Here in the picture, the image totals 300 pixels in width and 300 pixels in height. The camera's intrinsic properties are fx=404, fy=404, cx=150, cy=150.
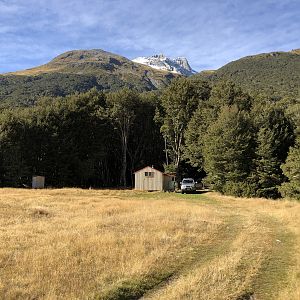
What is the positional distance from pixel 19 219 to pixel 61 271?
13777 mm

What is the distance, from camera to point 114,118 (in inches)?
3063

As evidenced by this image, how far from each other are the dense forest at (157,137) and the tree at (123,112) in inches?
7.6

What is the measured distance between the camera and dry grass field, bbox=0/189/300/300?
10.6 metres

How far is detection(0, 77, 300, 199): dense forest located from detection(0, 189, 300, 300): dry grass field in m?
31.1

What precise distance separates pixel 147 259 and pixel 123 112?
6490cm

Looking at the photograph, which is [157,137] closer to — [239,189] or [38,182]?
[38,182]

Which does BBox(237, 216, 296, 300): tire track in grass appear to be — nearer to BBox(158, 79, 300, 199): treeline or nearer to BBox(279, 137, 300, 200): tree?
BBox(279, 137, 300, 200): tree

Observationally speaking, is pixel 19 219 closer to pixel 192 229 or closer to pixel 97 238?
pixel 97 238

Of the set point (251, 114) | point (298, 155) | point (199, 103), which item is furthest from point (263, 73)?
point (298, 155)

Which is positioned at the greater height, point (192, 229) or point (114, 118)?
point (114, 118)

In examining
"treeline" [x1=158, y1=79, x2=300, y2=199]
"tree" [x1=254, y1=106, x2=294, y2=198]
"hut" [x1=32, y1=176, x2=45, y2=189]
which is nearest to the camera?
"treeline" [x1=158, y1=79, x2=300, y2=199]

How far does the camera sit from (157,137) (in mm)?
85188

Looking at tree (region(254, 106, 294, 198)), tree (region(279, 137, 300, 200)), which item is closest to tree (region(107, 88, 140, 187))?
tree (region(254, 106, 294, 198))

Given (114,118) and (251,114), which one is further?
(114,118)
